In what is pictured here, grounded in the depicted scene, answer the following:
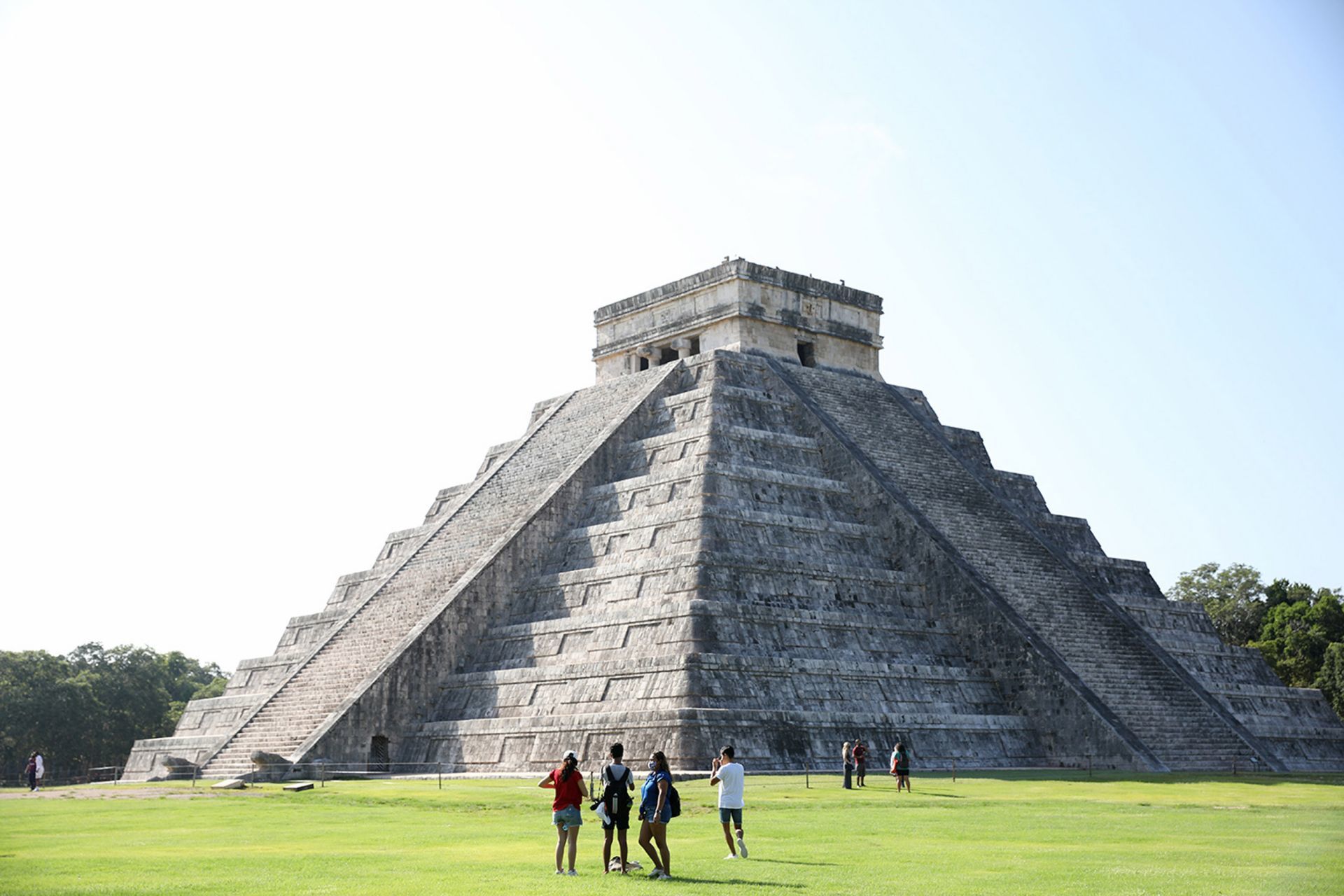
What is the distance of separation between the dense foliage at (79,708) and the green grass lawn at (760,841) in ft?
81.1

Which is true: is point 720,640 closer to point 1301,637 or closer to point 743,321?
point 743,321

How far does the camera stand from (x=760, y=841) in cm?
1434

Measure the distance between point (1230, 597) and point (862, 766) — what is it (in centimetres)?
4201

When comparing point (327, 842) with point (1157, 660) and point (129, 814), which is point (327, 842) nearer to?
point (129, 814)

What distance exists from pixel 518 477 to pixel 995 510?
10.7 meters

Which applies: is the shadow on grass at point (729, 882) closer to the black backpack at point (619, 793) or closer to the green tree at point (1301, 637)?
the black backpack at point (619, 793)

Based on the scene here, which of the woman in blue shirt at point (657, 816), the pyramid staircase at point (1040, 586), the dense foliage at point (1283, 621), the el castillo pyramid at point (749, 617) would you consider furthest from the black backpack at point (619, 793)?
the dense foliage at point (1283, 621)

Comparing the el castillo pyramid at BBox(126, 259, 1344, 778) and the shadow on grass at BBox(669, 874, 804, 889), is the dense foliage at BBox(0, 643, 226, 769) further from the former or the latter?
the shadow on grass at BBox(669, 874, 804, 889)

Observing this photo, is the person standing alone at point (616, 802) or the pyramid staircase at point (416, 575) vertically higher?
the pyramid staircase at point (416, 575)

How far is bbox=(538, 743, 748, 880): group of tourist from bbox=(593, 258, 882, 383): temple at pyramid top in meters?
22.2

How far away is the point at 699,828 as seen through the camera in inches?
633

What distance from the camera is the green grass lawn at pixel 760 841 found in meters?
11.0

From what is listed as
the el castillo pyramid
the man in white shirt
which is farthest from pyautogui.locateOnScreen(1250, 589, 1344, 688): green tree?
the man in white shirt

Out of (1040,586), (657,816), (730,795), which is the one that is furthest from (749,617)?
(657,816)
